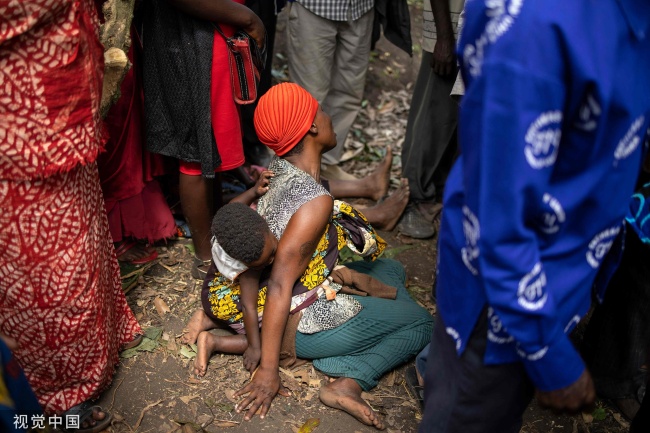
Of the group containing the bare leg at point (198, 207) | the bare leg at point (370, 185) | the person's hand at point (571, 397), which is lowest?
the bare leg at point (370, 185)

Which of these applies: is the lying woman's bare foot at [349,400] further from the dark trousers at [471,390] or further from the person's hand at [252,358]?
the dark trousers at [471,390]

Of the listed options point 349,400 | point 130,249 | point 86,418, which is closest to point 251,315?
point 349,400

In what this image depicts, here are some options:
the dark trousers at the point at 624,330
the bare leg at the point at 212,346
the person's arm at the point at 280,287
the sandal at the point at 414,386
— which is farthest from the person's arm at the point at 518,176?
the bare leg at the point at 212,346

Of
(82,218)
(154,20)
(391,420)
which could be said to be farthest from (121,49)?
(391,420)

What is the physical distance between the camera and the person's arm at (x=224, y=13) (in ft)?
9.61

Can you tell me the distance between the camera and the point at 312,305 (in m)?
2.97

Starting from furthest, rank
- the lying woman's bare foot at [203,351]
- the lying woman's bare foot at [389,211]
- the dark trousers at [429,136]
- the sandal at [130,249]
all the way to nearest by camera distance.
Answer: the lying woman's bare foot at [389,211] → the dark trousers at [429,136] → the sandal at [130,249] → the lying woman's bare foot at [203,351]

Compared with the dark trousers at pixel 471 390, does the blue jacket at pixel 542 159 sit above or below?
above

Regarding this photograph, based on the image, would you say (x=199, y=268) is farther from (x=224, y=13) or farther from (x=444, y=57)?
(x=444, y=57)

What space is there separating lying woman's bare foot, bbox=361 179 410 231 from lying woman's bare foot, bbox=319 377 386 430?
1.60m

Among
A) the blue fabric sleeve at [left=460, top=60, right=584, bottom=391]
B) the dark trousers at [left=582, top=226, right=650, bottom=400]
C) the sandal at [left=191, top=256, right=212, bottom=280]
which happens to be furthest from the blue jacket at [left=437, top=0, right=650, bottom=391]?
the sandal at [left=191, top=256, right=212, bottom=280]

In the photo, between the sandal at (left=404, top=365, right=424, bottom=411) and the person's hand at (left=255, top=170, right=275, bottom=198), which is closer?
the sandal at (left=404, top=365, right=424, bottom=411)

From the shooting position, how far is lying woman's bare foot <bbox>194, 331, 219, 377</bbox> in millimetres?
3004

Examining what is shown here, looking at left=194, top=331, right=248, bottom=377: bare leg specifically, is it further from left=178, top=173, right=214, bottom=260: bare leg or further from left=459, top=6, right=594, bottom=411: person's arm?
left=459, top=6, right=594, bottom=411: person's arm
